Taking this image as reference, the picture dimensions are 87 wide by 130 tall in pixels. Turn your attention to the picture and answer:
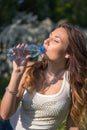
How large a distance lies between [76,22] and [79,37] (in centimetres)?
912

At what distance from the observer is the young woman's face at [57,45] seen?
336 cm

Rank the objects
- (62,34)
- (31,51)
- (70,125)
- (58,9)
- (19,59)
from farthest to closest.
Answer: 1. (58,9)
2. (70,125)
3. (62,34)
4. (31,51)
5. (19,59)

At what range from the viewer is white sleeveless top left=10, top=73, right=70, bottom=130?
11.0 feet

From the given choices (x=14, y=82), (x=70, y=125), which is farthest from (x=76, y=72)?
(x=14, y=82)

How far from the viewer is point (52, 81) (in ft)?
11.4

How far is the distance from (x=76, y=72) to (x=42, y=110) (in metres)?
0.34

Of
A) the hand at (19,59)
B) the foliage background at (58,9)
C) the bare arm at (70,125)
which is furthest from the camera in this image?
the foliage background at (58,9)

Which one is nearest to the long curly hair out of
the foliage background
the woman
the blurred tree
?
A: the woman

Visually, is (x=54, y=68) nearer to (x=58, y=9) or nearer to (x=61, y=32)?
(x=61, y=32)

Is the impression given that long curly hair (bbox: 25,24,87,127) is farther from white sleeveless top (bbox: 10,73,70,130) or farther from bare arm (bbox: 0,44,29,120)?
bare arm (bbox: 0,44,29,120)

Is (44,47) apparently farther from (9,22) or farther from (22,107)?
(9,22)

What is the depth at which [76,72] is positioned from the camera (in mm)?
3469

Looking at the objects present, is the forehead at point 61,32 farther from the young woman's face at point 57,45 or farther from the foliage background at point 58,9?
the foliage background at point 58,9

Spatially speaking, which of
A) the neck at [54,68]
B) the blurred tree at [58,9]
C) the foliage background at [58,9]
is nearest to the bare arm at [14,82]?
the neck at [54,68]
